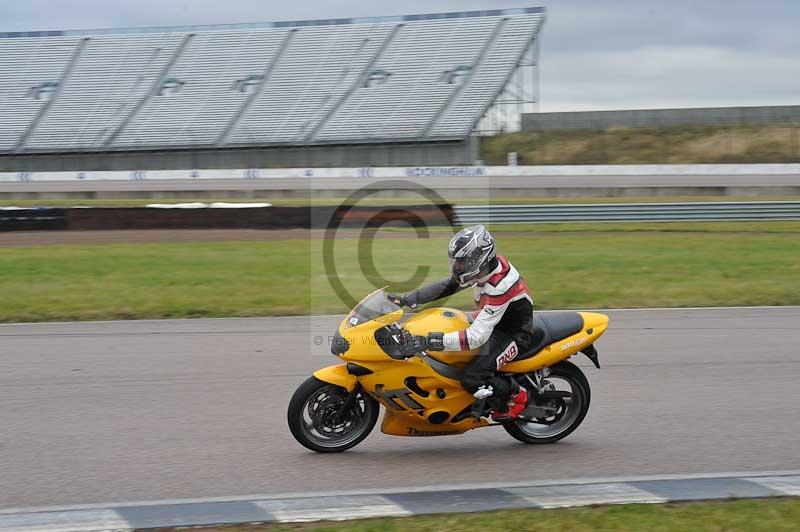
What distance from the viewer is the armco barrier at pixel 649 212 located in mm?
21969

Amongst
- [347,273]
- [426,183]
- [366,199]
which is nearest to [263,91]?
[426,183]

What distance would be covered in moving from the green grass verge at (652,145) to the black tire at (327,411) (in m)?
40.5

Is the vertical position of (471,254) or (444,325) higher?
(471,254)

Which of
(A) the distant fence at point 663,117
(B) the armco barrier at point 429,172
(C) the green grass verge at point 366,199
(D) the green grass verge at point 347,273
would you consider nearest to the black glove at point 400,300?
(D) the green grass verge at point 347,273

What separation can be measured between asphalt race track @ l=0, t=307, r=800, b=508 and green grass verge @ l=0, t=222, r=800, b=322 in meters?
2.10

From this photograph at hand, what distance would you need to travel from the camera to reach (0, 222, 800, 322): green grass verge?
1267 centimetres

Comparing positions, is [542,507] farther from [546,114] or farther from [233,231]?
[546,114]

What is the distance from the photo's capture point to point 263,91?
49438 mm

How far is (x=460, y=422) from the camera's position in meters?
6.23

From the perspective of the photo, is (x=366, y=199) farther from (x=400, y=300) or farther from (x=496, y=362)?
(x=496, y=362)

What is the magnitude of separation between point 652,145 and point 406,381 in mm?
45851

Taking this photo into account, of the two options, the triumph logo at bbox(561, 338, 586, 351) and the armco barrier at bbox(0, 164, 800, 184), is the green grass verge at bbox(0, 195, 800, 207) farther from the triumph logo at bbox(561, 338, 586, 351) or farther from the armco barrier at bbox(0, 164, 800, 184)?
the triumph logo at bbox(561, 338, 586, 351)

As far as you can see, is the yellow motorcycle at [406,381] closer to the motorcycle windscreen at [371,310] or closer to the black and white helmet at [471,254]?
the motorcycle windscreen at [371,310]

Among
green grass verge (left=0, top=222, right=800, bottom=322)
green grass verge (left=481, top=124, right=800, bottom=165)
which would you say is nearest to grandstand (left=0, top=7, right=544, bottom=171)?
green grass verge (left=481, top=124, right=800, bottom=165)
